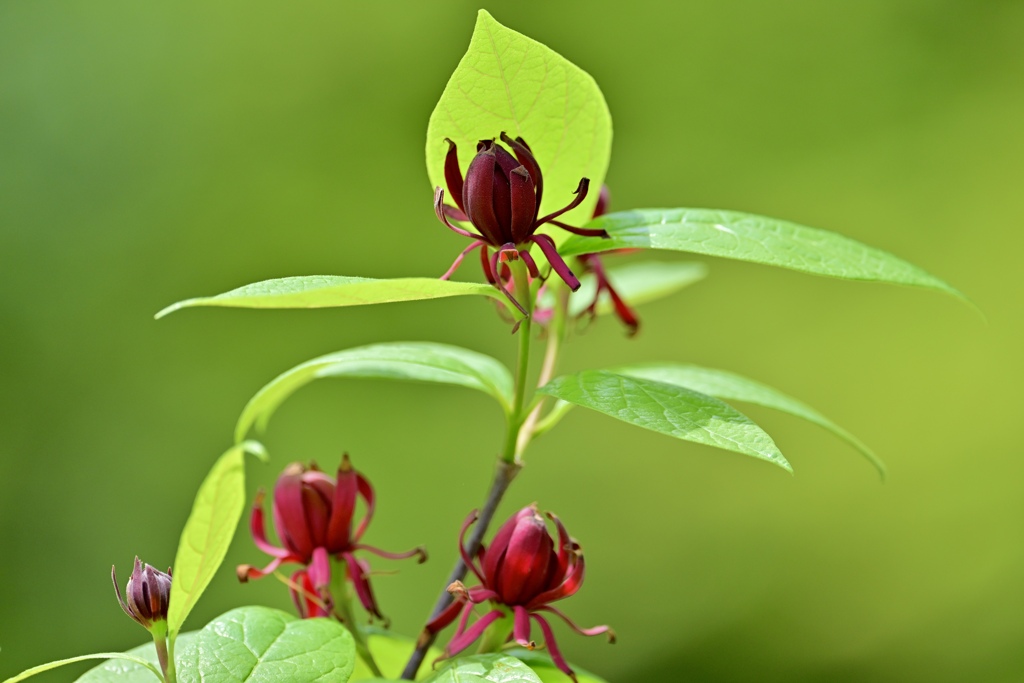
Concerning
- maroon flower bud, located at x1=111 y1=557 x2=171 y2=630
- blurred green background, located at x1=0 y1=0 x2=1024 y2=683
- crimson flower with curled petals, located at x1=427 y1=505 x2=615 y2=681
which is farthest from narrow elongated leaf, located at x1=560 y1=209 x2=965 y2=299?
blurred green background, located at x1=0 y1=0 x2=1024 y2=683

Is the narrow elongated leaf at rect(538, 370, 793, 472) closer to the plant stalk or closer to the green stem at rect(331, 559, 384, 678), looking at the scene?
the plant stalk

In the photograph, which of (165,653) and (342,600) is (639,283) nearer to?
(342,600)

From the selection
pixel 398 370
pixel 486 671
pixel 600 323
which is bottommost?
pixel 600 323

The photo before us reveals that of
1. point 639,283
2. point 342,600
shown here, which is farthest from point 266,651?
point 639,283

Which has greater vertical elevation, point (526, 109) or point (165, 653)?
point (526, 109)

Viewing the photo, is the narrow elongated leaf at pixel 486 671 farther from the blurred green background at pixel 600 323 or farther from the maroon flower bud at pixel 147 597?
the blurred green background at pixel 600 323

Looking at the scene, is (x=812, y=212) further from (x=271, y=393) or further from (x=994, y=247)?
(x=271, y=393)
